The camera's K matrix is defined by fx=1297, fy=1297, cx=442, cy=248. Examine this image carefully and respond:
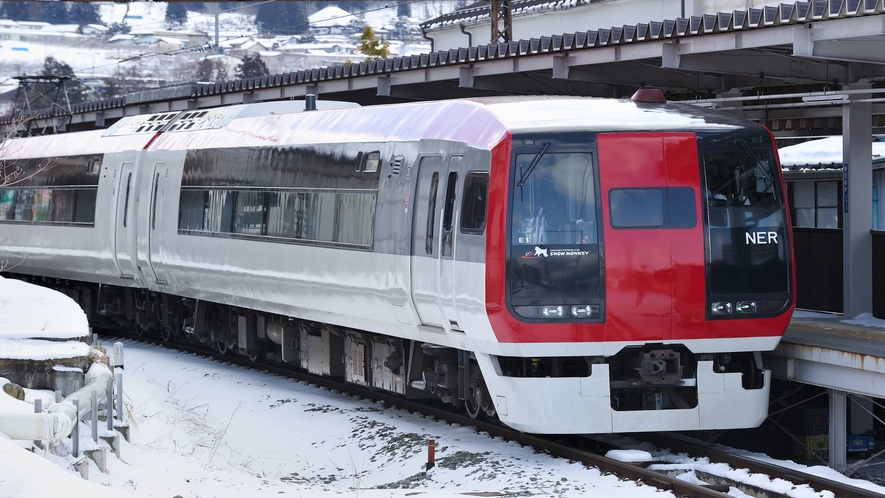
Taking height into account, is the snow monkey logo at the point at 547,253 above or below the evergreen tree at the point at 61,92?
below

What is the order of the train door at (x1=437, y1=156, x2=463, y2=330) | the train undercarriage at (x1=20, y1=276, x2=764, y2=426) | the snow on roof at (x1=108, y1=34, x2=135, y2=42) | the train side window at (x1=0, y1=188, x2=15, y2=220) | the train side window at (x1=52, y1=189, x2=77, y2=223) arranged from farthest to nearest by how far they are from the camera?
the snow on roof at (x1=108, y1=34, x2=135, y2=42), the train side window at (x1=0, y1=188, x2=15, y2=220), the train side window at (x1=52, y1=189, x2=77, y2=223), the train door at (x1=437, y1=156, x2=463, y2=330), the train undercarriage at (x1=20, y1=276, x2=764, y2=426)

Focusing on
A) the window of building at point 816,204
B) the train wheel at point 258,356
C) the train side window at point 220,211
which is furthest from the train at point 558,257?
the window of building at point 816,204

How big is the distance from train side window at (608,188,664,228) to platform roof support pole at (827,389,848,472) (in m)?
2.41

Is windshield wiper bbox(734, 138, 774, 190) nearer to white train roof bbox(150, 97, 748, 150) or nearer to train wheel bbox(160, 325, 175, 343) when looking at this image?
white train roof bbox(150, 97, 748, 150)

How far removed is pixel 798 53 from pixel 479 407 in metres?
4.29

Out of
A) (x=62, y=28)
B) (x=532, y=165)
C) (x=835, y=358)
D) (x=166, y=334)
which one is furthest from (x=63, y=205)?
(x=62, y=28)

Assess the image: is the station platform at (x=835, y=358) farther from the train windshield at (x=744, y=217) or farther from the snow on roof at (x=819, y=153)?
the snow on roof at (x=819, y=153)

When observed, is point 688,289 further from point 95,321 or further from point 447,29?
point 447,29

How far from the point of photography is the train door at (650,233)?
403 inches

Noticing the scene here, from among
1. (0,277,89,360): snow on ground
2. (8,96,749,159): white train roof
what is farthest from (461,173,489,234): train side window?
(0,277,89,360): snow on ground

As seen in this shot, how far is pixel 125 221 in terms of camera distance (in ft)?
63.8

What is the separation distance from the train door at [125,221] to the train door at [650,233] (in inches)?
418

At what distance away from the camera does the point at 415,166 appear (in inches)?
467

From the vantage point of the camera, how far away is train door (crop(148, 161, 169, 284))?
60.2ft
